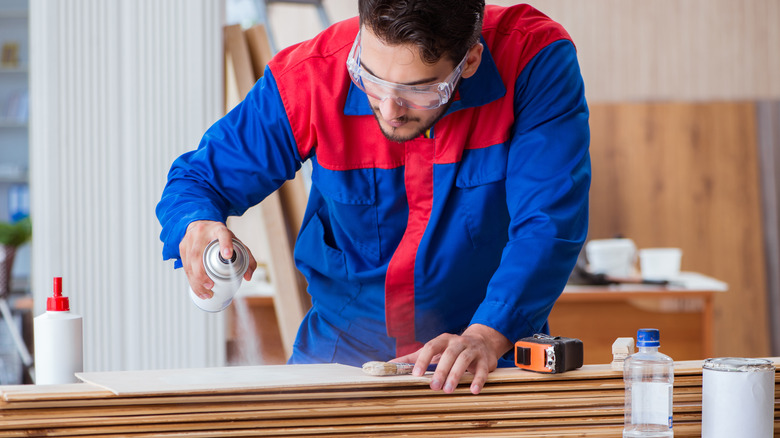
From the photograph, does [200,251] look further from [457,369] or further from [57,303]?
[457,369]

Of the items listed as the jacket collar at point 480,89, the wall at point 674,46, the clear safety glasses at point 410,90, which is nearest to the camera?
the clear safety glasses at point 410,90

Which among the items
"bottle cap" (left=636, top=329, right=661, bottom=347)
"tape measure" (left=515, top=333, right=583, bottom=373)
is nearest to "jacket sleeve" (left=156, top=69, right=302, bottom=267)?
"tape measure" (left=515, top=333, right=583, bottom=373)

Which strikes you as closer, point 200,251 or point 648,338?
point 648,338

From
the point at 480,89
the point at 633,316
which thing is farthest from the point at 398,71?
the point at 633,316

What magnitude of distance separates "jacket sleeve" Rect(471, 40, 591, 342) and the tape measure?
0.11m

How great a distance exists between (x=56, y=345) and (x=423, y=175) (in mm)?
748

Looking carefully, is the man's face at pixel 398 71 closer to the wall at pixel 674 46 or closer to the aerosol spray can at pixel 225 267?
the aerosol spray can at pixel 225 267

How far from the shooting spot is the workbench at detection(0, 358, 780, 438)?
1070mm

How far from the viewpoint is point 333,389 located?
1.12m

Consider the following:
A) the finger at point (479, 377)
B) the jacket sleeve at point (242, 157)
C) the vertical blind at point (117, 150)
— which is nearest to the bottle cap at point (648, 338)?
the finger at point (479, 377)

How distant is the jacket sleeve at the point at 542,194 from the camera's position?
135cm

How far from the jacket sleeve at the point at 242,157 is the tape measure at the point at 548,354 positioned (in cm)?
65

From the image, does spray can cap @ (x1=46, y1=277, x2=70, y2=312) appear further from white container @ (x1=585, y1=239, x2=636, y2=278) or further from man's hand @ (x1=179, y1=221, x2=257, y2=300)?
white container @ (x1=585, y1=239, x2=636, y2=278)

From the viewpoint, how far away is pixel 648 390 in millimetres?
1157
